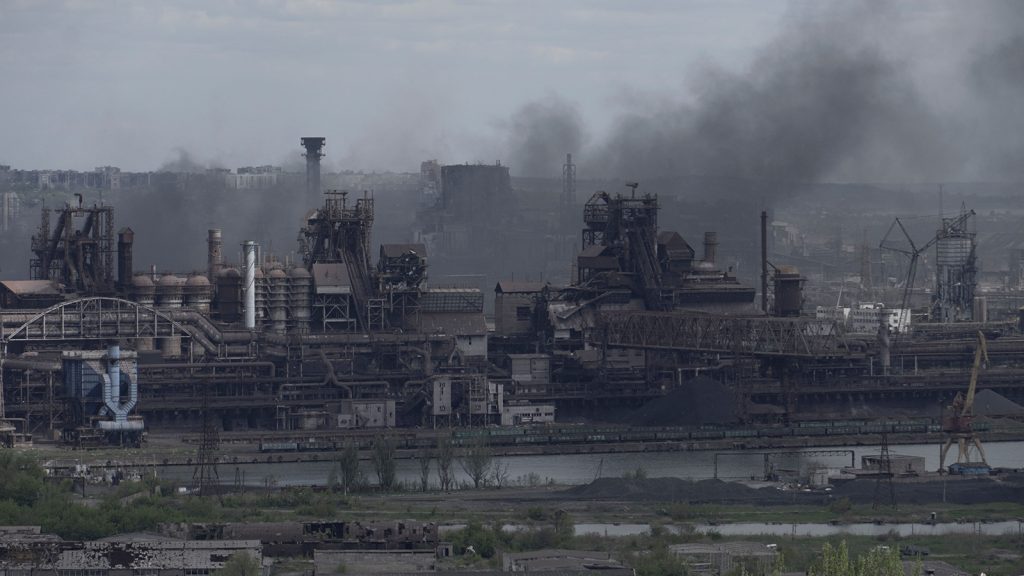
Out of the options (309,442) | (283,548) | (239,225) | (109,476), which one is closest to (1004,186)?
(239,225)

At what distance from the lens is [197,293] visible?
102500 millimetres

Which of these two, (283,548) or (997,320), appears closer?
(283,548)

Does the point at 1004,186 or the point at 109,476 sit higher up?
the point at 1004,186

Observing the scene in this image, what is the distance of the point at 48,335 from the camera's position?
3775 inches

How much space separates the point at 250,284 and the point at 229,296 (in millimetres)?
996

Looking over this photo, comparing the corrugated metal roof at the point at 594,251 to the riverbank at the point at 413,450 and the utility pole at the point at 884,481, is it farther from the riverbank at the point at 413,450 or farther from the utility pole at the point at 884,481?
the utility pole at the point at 884,481

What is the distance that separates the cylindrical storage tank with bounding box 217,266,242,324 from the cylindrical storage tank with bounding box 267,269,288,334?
1131 millimetres

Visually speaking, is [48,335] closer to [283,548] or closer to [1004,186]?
[283,548]

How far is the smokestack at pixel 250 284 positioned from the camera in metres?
102

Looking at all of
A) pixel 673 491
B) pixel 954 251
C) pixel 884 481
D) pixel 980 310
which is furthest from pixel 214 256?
→ pixel 884 481

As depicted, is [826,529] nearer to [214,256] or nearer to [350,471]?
[350,471]

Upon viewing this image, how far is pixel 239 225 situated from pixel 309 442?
63460 millimetres

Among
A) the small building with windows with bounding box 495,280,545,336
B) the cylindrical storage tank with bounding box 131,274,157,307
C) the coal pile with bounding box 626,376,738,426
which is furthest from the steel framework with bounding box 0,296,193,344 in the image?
the coal pile with bounding box 626,376,738,426

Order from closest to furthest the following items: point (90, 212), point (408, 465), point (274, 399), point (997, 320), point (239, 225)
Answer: point (408, 465) → point (274, 399) → point (90, 212) → point (997, 320) → point (239, 225)
